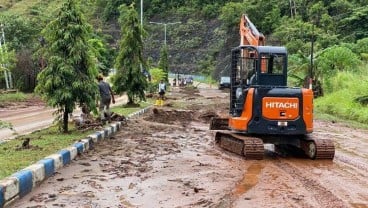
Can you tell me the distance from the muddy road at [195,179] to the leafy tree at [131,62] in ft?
39.5

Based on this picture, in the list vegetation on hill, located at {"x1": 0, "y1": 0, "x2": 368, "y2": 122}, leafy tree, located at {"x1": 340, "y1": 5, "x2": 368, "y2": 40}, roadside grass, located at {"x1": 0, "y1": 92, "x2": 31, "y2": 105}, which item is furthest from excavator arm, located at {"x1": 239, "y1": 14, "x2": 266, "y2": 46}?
leafy tree, located at {"x1": 340, "y1": 5, "x2": 368, "y2": 40}

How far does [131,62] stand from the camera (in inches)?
1045

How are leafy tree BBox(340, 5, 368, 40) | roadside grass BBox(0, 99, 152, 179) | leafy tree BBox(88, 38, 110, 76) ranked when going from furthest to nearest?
leafy tree BBox(340, 5, 368, 40) < leafy tree BBox(88, 38, 110, 76) < roadside grass BBox(0, 99, 152, 179)

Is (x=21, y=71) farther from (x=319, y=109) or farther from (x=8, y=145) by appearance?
(x=8, y=145)

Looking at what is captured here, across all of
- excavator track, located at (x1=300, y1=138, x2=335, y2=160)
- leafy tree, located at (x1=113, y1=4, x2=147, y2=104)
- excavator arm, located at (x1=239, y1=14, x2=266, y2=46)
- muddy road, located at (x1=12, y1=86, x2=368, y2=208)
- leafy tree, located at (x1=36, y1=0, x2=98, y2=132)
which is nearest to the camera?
muddy road, located at (x1=12, y1=86, x2=368, y2=208)

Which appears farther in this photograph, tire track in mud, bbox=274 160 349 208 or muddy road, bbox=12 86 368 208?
muddy road, bbox=12 86 368 208

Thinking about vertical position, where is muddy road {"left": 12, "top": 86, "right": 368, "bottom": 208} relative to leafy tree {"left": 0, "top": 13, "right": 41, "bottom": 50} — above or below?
below

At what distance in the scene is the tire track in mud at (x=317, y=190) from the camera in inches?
288

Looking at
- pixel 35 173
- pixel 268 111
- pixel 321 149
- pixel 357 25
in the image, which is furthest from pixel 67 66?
pixel 357 25

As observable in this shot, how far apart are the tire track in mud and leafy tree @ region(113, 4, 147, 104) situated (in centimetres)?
1635

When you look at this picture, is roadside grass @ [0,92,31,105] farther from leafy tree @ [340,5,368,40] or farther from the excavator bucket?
leafy tree @ [340,5,368,40]

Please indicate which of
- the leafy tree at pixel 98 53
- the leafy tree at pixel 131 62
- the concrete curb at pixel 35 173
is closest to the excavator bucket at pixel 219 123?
the leafy tree at pixel 98 53

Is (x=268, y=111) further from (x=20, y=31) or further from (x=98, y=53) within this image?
(x=20, y=31)

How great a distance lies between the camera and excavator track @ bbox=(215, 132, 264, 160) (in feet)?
38.0
